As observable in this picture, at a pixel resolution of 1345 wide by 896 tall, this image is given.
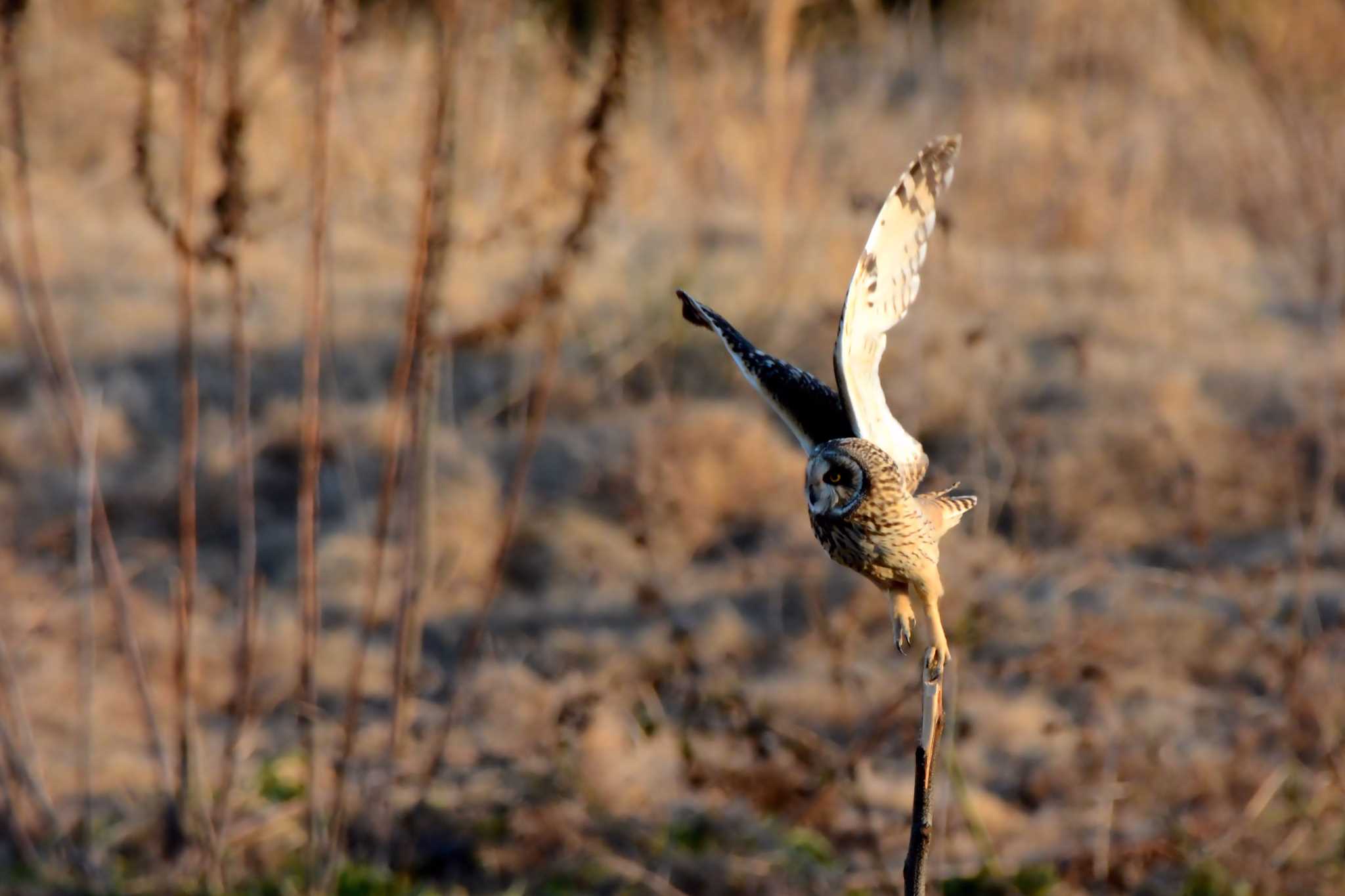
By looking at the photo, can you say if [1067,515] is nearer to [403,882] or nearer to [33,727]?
[403,882]

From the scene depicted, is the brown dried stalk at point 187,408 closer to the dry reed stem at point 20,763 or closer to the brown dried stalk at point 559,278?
the dry reed stem at point 20,763

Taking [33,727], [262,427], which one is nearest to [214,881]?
[33,727]

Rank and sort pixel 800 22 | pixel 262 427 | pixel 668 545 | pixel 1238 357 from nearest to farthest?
pixel 668 545
pixel 262 427
pixel 1238 357
pixel 800 22

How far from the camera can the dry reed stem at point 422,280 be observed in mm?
2295

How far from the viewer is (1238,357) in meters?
5.78

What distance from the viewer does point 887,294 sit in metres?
1.25

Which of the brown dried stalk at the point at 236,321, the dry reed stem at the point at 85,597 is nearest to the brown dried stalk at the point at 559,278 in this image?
the brown dried stalk at the point at 236,321

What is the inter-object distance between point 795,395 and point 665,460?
3387 millimetres

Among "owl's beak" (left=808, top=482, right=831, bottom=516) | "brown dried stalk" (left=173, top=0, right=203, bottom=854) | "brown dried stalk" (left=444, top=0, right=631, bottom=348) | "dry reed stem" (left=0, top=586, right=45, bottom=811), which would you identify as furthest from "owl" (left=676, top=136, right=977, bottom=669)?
"dry reed stem" (left=0, top=586, right=45, bottom=811)

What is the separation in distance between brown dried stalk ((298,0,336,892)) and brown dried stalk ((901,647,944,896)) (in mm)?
1443

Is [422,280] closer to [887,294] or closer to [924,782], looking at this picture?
[887,294]

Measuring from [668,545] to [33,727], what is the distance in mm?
1903

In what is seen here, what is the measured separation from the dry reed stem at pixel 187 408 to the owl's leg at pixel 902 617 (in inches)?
59.6

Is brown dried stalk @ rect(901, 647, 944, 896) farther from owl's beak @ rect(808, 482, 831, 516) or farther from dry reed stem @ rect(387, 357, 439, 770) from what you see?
dry reed stem @ rect(387, 357, 439, 770)
